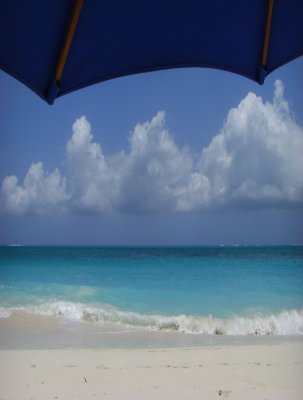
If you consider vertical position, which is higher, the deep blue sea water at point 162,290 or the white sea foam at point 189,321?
the deep blue sea water at point 162,290

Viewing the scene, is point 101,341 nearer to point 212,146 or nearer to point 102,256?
point 102,256

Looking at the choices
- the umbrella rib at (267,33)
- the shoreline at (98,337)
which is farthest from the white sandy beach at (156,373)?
the umbrella rib at (267,33)

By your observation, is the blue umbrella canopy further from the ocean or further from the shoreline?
the ocean

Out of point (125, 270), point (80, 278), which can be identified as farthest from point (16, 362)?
point (125, 270)

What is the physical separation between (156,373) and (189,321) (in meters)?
2.87

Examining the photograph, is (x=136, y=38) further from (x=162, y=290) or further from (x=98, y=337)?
(x=162, y=290)

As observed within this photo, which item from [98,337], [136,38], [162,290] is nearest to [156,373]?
[98,337]

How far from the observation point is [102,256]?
13.7 m

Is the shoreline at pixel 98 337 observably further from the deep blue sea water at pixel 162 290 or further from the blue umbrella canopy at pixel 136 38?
the blue umbrella canopy at pixel 136 38

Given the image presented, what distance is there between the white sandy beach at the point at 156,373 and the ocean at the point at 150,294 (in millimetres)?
846

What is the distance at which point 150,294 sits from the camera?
8.51 m

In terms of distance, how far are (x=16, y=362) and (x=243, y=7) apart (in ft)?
9.61

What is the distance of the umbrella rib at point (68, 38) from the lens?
40.9 inches

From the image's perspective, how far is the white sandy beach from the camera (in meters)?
2.51
